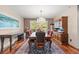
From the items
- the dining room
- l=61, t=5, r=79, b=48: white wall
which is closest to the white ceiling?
the dining room

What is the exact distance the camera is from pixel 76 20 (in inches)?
198

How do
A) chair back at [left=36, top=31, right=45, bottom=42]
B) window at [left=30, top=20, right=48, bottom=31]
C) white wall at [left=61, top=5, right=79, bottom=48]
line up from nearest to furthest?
1. chair back at [left=36, top=31, right=45, bottom=42]
2. white wall at [left=61, top=5, right=79, bottom=48]
3. window at [left=30, top=20, right=48, bottom=31]

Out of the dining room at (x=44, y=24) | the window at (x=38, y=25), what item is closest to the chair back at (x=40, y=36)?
the dining room at (x=44, y=24)

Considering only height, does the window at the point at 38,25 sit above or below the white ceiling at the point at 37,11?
below

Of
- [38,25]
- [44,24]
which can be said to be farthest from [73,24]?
[38,25]

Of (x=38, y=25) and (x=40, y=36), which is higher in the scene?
(x=38, y=25)

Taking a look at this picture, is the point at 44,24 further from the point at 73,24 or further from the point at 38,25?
the point at 73,24

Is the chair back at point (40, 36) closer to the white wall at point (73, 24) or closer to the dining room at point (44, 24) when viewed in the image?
the dining room at point (44, 24)

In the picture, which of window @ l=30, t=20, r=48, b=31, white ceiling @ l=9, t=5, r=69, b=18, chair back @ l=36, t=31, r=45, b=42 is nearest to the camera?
chair back @ l=36, t=31, r=45, b=42

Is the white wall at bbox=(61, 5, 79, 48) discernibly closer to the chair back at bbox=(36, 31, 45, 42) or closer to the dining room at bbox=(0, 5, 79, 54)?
the dining room at bbox=(0, 5, 79, 54)

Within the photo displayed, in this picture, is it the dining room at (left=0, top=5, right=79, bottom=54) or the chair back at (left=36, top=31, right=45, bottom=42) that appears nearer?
the chair back at (left=36, top=31, right=45, bottom=42)

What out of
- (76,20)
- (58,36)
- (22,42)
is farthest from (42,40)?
(22,42)
